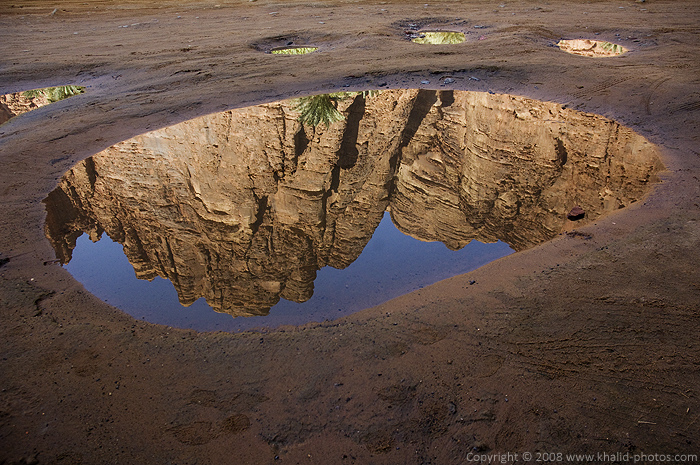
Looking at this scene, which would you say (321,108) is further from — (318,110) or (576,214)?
(576,214)

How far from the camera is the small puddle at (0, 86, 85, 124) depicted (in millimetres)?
7289

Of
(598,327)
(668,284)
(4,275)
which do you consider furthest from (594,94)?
(4,275)

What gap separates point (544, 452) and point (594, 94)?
243 inches

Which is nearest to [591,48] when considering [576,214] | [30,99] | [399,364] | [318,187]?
[576,214]

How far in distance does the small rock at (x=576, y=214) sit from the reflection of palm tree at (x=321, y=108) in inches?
129

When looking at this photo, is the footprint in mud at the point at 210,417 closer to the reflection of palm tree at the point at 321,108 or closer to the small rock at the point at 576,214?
the small rock at the point at 576,214

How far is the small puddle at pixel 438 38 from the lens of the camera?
10.3 m

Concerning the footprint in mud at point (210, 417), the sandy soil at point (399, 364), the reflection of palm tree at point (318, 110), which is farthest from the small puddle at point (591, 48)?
the footprint in mud at point (210, 417)

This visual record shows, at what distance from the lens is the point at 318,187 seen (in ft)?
16.5

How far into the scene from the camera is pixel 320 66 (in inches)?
327

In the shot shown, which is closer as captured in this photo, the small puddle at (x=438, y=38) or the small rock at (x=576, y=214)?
the small rock at (x=576, y=214)

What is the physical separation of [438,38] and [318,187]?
741 centimetres

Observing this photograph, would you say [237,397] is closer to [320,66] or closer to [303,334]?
[303,334]

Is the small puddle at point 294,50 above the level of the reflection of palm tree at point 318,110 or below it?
above
